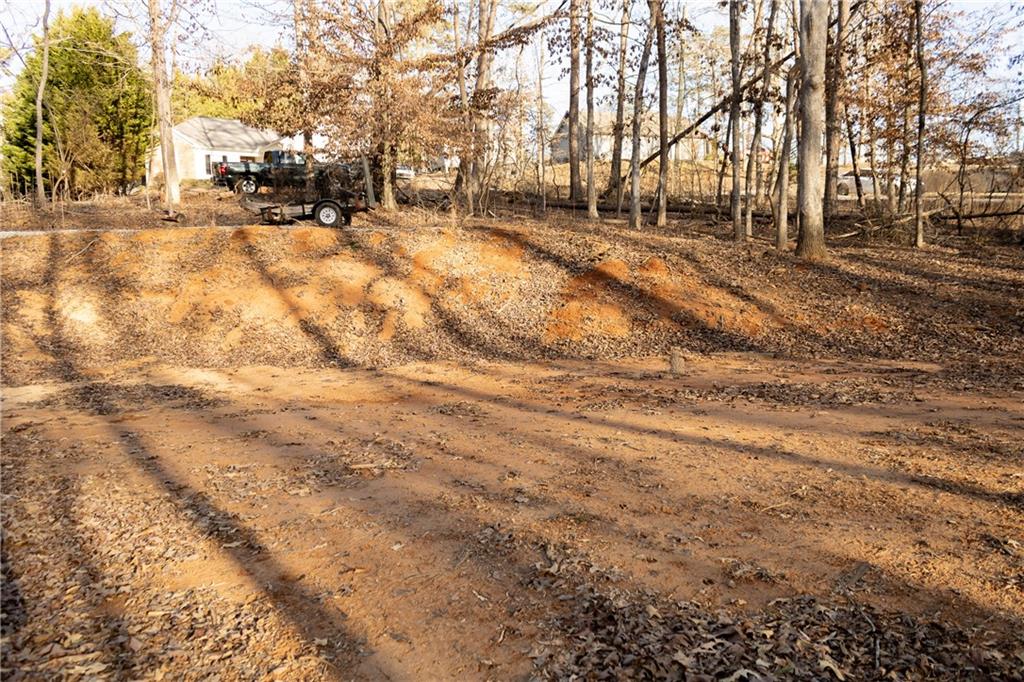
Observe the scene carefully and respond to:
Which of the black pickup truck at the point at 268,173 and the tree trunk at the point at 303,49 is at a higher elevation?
the tree trunk at the point at 303,49

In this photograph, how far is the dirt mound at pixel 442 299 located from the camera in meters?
11.5

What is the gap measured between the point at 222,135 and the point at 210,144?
1.46m

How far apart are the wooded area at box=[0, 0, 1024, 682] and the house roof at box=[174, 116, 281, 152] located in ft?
71.9

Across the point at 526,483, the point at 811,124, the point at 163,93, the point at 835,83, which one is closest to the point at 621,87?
the point at 835,83

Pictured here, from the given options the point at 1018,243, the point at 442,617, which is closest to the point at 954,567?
the point at 442,617

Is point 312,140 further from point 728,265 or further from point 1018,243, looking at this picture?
point 1018,243

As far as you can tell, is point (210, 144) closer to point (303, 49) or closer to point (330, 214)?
point (303, 49)

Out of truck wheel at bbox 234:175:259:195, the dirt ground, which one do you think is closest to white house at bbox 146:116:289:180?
truck wheel at bbox 234:175:259:195

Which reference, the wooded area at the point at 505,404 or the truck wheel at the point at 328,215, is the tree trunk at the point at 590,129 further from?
the truck wheel at the point at 328,215

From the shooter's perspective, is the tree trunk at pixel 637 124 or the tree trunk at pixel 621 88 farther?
the tree trunk at pixel 621 88

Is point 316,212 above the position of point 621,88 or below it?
below

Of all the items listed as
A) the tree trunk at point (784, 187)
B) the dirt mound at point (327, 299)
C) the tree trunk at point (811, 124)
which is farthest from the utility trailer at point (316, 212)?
the tree trunk at point (811, 124)

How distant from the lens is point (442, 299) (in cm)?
1367

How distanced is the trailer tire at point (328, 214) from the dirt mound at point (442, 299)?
1.59 meters
